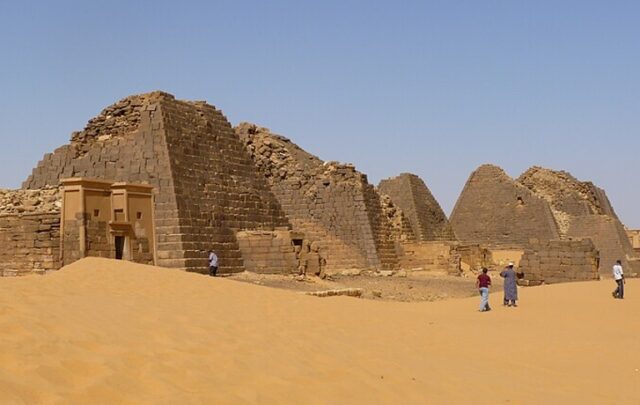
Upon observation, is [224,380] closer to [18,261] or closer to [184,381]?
[184,381]

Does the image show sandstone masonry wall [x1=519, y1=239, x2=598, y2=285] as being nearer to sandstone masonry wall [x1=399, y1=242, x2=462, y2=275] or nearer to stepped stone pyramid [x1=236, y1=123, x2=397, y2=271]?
stepped stone pyramid [x1=236, y1=123, x2=397, y2=271]

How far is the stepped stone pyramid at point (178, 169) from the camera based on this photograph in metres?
22.8

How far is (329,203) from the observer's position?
33.9 meters

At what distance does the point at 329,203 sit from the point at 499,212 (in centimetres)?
1817

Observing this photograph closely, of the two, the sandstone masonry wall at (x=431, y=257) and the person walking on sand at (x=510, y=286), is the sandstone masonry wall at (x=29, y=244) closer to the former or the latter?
the person walking on sand at (x=510, y=286)

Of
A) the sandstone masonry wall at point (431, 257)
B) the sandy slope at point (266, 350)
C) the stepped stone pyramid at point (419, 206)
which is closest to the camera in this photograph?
the sandy slope at point (266, 350)

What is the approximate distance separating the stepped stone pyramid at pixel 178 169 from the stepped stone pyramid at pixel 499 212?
2416cm

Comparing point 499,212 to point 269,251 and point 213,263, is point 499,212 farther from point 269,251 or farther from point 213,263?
point 213,263

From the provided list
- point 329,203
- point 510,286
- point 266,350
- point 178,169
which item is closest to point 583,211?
point 329,203

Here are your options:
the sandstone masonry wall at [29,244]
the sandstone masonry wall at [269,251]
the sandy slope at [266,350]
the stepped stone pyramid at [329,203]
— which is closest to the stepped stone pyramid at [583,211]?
the stepped stone pyramid at [329,203]

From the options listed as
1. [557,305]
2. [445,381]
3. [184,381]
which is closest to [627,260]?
[557,305]

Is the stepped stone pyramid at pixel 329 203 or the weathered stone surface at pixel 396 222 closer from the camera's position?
the stepped stone pyramid at pixel 329 203

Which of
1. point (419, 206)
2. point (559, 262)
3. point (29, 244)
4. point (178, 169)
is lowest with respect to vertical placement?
point (559, 262)

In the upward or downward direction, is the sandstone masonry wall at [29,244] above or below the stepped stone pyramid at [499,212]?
below
